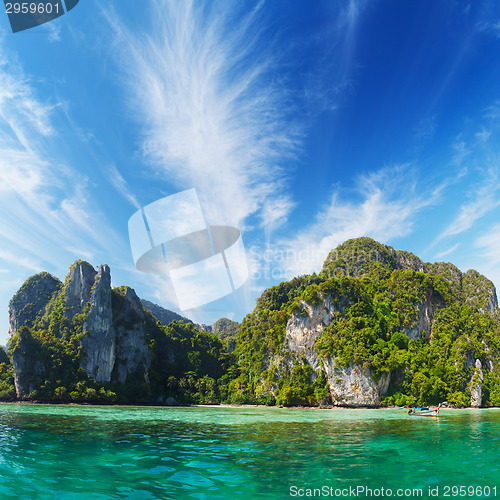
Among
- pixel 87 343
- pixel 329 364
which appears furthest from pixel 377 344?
pixel 87 343

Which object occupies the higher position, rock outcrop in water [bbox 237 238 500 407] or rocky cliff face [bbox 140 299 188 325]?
rocky cliff face [bbox 140 299 188 325]

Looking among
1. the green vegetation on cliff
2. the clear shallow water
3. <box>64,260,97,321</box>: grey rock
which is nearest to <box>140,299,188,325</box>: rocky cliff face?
the green vegetation on cliff

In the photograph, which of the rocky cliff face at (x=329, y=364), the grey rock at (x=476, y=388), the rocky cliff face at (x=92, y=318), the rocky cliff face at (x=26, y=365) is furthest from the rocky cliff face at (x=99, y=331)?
the grey rock at (x=476, y=388)

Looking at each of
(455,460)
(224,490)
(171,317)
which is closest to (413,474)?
(455,460)

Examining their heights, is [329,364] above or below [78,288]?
below

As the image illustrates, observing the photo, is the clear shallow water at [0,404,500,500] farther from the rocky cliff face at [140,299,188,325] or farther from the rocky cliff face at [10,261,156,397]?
the rocky cliff face at [140,299,188,325]

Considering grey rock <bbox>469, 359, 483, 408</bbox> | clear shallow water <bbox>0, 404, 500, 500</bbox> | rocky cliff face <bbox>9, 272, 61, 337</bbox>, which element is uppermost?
rocky cliff face <bbox>9, 272, 61, 337</bbox>

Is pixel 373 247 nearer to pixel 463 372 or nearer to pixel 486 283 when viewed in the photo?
pixel 486 283

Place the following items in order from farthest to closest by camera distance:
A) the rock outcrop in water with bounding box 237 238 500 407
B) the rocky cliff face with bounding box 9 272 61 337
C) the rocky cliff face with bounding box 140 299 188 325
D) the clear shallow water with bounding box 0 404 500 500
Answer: the rocky cliff face with bounding box 140 299 188 325 → the rocky cliff face with bounding box 9 272 61 337 → the rock outcrop in water with bounding box 237 238 500 407 → the clear shallow water with bounding box 0 404 500 500

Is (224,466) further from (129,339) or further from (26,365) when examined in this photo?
(129,339)

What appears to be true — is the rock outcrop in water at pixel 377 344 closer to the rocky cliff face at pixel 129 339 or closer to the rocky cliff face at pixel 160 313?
the rocky cliff face at pixel 129 339

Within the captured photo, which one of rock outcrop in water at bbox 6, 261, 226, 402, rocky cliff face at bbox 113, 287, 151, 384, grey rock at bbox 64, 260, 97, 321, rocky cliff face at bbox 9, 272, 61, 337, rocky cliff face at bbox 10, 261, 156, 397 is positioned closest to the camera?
rock outcrop in water at bbox 6, 261, 226, 402

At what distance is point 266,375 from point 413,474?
230 ft

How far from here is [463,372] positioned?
60375mm
